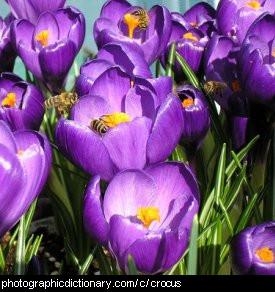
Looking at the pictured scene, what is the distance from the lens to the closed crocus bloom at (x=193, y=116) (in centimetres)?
101

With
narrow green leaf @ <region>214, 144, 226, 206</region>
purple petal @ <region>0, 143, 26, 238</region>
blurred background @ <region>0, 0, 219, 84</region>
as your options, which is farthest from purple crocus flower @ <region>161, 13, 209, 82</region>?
blurred background @ <region>0, 0, 219, 84</region>

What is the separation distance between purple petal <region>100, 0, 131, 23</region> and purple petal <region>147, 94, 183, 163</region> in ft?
2.01

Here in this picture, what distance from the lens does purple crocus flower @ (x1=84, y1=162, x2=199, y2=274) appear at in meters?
0.66

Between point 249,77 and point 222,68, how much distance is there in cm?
22

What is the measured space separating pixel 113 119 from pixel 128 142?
0.08 metres

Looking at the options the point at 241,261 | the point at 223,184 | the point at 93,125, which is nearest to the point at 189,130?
the point at 223,184

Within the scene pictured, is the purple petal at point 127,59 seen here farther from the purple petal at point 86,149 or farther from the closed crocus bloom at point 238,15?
the closed crocus bloom at point 238,15

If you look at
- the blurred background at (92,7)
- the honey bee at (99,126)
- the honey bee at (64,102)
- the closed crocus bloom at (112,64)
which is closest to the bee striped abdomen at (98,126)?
the honey bee at (99,126)

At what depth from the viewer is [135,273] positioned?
633 millimetres

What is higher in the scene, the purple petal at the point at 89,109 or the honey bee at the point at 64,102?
the purple petal at the point at 89,109

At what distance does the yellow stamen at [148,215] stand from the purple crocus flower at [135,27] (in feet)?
1.74

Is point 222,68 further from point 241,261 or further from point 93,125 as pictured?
point 241,261

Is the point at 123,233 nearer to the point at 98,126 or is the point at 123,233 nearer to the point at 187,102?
the point at 98,126

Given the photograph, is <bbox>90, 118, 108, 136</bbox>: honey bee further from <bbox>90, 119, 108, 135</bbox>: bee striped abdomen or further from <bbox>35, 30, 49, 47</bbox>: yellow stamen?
<bbox>35, 30, 49, 47</bbox>: yellow stamen
